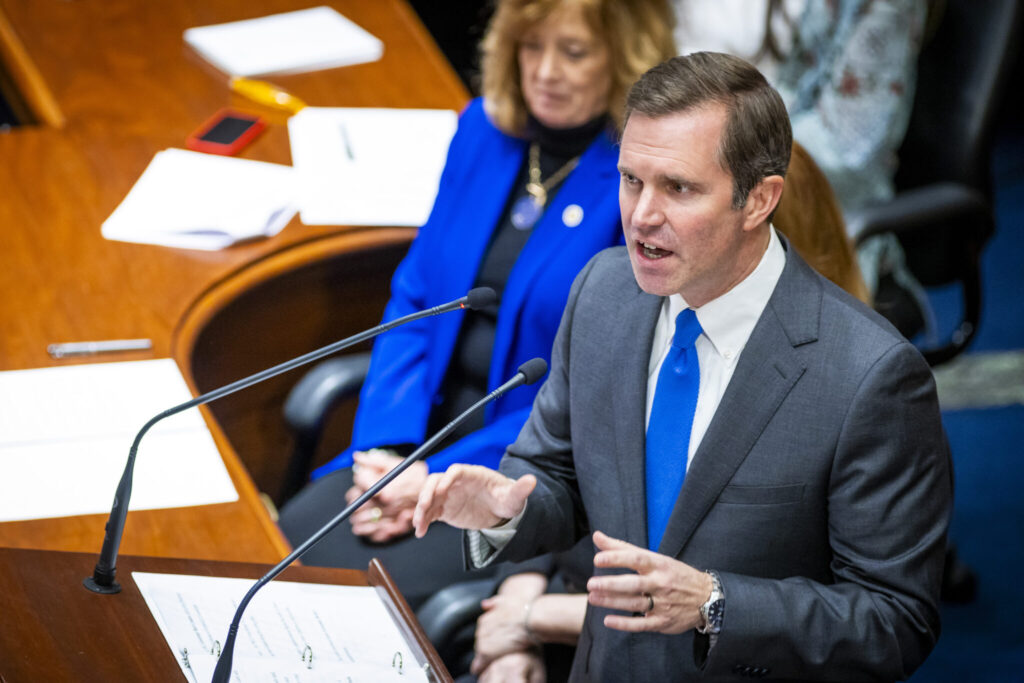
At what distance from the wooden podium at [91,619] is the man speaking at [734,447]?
0.15 meters

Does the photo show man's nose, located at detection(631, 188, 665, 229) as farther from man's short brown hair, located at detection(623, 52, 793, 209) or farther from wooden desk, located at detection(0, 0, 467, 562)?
wooden desk, located at detection(0, 0, 467, 562)

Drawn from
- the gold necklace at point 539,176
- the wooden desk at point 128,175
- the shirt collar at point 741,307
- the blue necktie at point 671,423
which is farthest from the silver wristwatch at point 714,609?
the gold necklace at point 539,176

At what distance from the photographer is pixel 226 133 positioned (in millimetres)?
2402

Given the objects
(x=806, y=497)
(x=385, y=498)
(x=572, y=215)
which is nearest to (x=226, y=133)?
(x=572, y=215)

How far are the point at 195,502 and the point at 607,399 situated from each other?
1.93 ft

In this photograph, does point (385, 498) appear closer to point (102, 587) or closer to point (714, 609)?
point (102, 587)

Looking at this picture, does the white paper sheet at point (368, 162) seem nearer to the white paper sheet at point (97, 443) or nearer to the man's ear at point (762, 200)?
the white paper sheet at point (97, 443)

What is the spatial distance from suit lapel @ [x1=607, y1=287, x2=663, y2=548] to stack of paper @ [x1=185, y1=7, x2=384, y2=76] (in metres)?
1.62

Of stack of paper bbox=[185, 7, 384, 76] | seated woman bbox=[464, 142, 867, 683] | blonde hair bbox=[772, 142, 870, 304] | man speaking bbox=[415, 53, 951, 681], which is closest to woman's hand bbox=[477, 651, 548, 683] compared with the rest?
seated woman bbox=[464, 142, 867, 683]

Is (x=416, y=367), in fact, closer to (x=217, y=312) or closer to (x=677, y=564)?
(x=217, y=312)

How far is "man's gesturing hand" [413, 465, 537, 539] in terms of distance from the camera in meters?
1.17

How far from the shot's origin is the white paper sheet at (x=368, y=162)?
2.22 metres

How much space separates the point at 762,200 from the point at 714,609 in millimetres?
419

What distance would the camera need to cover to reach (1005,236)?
11.8 feet
